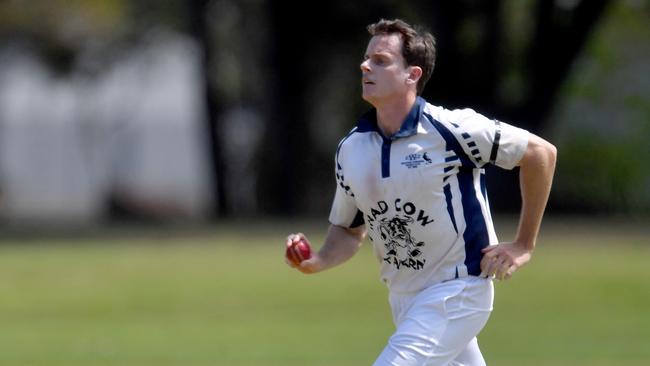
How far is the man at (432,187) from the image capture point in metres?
7.01

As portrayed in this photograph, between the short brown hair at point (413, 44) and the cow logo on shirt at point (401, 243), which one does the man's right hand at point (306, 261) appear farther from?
the short brown hair at point (413, 44)

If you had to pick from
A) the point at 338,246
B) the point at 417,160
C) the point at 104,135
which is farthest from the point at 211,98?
the point at 417,160

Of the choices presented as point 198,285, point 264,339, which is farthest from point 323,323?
point 198,285

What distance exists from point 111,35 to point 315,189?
10561 millimetres

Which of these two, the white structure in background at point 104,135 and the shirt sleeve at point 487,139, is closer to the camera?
the shirt sleeve at point 487,139

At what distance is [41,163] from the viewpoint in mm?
→ 70500

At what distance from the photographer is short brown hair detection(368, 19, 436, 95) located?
710 centimetres

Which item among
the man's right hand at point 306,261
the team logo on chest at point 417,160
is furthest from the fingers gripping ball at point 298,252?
the team logo on chest at point 417,160

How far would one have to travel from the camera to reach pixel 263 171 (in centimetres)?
4166

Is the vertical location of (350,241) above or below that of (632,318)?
above

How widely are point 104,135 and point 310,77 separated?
20.3 meters

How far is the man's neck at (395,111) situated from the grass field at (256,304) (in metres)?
7.82

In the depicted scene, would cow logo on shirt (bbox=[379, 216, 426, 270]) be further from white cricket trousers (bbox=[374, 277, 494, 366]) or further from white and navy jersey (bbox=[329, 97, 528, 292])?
white cricket trousers (bbox=[374, 277, 494, 366])

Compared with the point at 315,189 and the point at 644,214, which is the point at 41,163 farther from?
the point at 644,214
